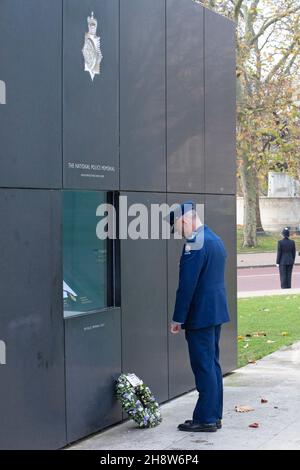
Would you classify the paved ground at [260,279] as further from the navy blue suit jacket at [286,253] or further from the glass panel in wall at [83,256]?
the glass panel in wall at [83,256]

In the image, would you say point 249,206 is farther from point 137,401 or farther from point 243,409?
point 137,401

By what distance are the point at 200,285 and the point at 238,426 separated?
1.26m

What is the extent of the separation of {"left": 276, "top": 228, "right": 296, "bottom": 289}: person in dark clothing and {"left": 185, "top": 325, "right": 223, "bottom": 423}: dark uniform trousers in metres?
16.2

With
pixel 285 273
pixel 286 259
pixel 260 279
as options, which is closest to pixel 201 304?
pixel 286 259

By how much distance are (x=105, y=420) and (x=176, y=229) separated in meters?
1.68

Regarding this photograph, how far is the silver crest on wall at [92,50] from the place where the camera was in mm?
7320

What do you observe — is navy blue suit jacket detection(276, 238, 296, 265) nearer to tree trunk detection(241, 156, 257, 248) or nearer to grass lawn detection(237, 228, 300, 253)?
grass lawn detection(237, 228, 300, 253)

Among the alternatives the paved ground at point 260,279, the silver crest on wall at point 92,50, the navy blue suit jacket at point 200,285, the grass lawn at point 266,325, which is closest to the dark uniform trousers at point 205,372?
the navy blue suit jacket at point 200,285

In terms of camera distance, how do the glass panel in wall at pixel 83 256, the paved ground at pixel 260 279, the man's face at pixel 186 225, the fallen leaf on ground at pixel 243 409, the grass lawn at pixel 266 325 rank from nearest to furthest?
the glass panel in wall at pixel 83 256, the man's face at pixel 186 225, the fallen leaf on ground at pixel 243 409, the grass lawn at pixel 266 325, the paved ground at pixel 260 279

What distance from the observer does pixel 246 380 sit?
983 cm

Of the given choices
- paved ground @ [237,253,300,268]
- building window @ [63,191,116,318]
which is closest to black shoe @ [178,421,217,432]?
building window @ [63,191,116,318]

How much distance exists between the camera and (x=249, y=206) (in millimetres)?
45000

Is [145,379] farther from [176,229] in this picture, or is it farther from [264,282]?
[264,282]

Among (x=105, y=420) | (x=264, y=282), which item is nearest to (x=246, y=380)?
(x=105, y=420)
